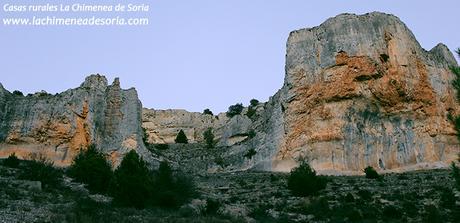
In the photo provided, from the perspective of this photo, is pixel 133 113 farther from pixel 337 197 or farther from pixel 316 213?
pixel 316 213

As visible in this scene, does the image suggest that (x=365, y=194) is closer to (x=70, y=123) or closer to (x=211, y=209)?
(x=211, y=209)

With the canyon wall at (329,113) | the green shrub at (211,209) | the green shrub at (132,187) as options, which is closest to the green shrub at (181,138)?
the canyon wall at (329,113)

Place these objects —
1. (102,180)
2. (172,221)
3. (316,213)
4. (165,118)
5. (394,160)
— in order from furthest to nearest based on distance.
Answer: (165,118) < (394,160) < (102,180) < (316,213) < (172,221)

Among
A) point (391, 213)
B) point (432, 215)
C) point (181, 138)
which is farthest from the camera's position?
point (181, 138)

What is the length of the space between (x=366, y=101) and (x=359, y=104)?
64cm

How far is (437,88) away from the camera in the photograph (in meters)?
51.3

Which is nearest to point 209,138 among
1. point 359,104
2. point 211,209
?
point 359,104

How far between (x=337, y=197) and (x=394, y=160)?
57.3 ft

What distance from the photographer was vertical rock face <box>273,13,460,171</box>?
4731 cm

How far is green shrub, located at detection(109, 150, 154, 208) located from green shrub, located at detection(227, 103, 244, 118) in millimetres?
52332

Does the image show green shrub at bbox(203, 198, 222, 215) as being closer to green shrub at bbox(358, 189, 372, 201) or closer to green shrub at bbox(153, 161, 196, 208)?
green shrub at bbox(153, 161, 196, 208)

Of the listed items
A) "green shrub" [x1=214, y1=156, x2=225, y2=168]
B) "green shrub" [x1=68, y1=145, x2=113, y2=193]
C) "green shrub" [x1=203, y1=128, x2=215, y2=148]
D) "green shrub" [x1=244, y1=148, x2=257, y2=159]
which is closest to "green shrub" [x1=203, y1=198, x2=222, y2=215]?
"green shrub" [x1=68, y1=145, x2=113, y2=193]

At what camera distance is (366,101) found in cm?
4900

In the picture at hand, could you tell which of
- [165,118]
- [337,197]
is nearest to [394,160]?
[337,197]
